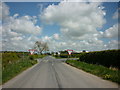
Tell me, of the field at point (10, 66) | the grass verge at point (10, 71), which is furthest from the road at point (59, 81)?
the field at point (10, 66)

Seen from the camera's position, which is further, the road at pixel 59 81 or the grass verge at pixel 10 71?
the grass verge at pixel 10 71

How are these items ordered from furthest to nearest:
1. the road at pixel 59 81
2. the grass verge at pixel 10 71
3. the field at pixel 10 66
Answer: the field at pixel 10 66 → the grass verge at pixel 10 71 → the road at pixel 59 81

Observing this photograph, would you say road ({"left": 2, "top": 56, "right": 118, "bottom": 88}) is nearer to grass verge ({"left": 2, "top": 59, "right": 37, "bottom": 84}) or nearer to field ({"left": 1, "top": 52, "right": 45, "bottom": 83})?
grass verge ({"left": 2, "top": 59, "right": 37, "bottom": 84})

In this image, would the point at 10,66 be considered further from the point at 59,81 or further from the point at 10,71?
the point at 59,81

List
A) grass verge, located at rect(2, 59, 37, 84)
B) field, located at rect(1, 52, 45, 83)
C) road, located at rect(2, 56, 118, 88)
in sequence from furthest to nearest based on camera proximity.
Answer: field, located at rect(1, 52, 45, 83)
grass verge, located at rect(2, 59, 37, 84)
road, located at rect(2, 56, 118, 88)

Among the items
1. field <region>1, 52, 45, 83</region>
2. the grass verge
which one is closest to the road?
the grass verge

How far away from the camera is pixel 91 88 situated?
6711 mm

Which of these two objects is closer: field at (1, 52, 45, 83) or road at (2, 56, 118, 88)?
road at (2, 56, 118, 88)

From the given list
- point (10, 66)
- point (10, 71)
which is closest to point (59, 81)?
point (10, 71)

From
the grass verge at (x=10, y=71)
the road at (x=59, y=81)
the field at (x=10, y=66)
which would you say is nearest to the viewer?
the road at (x=59, y=81)

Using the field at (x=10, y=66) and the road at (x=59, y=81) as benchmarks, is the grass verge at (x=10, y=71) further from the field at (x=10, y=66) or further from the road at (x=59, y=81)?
the road at (x=59, y=81)

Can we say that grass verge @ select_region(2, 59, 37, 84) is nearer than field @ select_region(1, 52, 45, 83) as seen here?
Yes

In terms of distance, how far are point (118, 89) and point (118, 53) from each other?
28.4 feet

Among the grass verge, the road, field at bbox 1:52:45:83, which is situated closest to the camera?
the road
